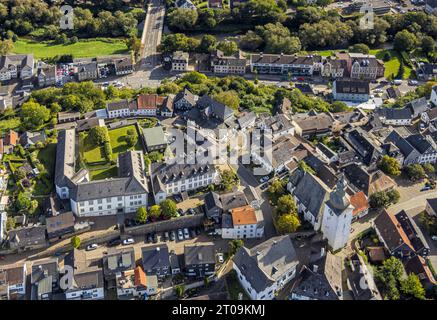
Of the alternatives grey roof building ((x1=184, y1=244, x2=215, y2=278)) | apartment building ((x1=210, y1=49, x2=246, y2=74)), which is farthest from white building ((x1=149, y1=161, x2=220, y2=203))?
apartment building ((x1=210, y1=49, x2=246, y2=74))

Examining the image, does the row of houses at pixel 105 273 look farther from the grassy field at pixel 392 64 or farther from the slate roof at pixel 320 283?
the grassy field at pixel 392 64

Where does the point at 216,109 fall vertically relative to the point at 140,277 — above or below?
above

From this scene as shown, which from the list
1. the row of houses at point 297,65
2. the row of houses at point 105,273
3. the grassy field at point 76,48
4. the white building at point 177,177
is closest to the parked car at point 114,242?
the row of houses at point 105,273

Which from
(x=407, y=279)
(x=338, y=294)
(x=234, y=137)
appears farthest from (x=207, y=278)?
(x=234, y=137)

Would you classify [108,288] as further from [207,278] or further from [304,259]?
[304,259]

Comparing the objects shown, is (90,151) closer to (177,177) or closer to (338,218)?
(177,177)

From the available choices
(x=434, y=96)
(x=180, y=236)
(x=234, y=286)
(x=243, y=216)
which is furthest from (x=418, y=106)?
(x=234, y=286)
